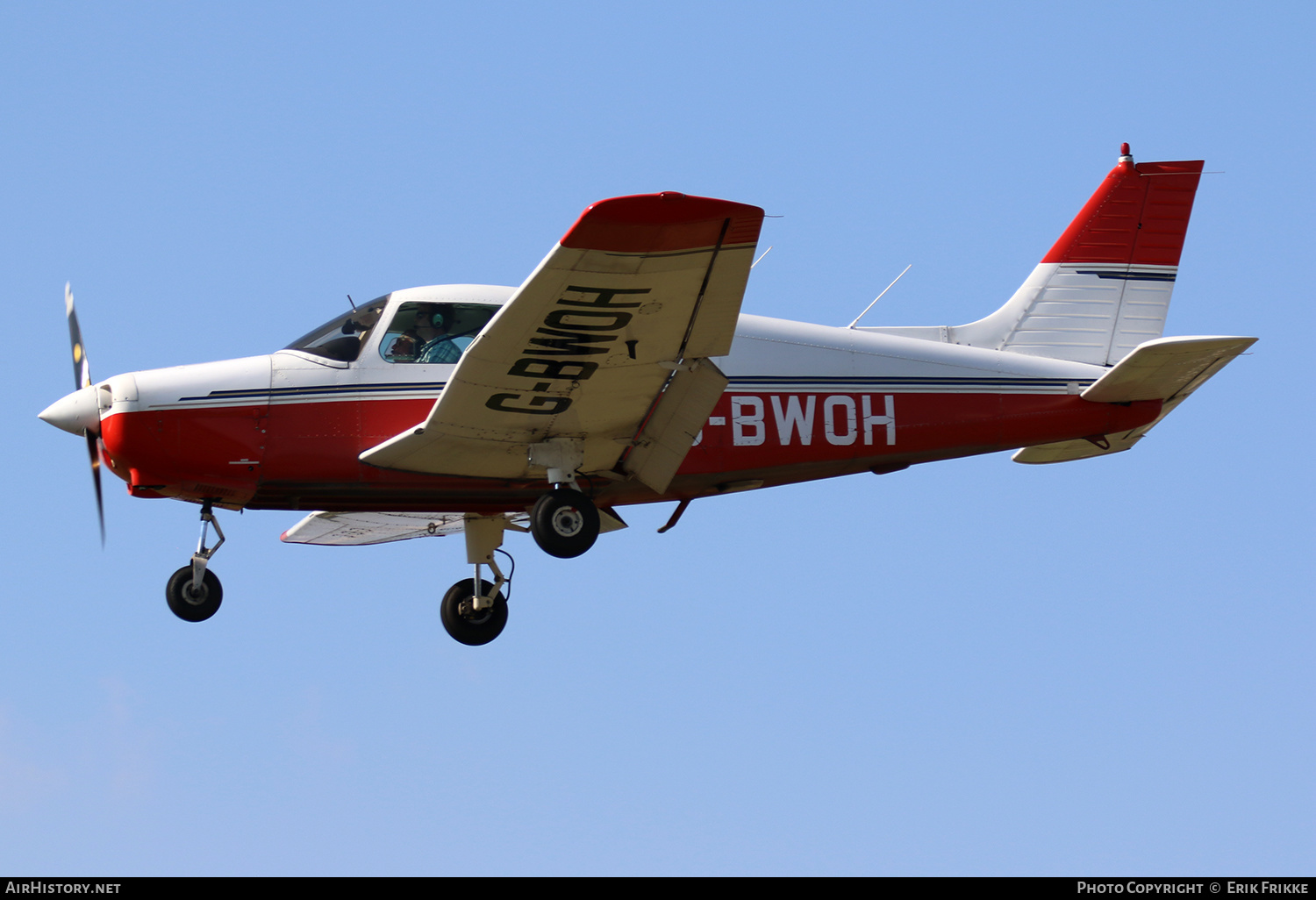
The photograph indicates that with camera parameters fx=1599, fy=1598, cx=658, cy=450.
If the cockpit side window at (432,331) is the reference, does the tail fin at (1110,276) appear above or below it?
above

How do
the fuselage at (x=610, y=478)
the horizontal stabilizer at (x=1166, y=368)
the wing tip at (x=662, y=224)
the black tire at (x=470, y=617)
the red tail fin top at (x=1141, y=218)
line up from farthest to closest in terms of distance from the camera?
the red tail fin top at (x=1141, y=218)
the black tire at (x=470, y=617)
the horizontal stabilizer at (x=1166, y=368)
the fuselage at (x=610, y=478)
the wing tip at (x=662, y=224)

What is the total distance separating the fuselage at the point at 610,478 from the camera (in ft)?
41.8

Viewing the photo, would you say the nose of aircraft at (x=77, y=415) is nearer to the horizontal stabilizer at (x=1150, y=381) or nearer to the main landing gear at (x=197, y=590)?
the main landing gear at (x=197, y=590)

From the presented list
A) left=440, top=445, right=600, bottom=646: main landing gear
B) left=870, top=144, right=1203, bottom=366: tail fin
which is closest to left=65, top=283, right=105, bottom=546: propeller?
left=440, top=445, right=600, bottom=646: main landing gear

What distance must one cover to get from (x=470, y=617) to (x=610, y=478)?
2.45 metres

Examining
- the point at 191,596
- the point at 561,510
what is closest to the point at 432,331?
the point at 561,510

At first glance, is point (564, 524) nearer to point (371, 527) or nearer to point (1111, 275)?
point (371, 527)

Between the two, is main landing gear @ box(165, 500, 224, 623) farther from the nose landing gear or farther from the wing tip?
the wing tip

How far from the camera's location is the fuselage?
41.8 ft

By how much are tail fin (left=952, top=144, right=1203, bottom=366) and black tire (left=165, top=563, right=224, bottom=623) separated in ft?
24.8

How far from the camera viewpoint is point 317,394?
12891 millimetres

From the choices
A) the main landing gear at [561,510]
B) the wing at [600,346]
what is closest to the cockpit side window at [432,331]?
Result: the wing at [600,346]

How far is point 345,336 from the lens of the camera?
1305 centimetres

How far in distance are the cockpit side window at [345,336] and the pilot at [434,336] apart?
1.13 feet
